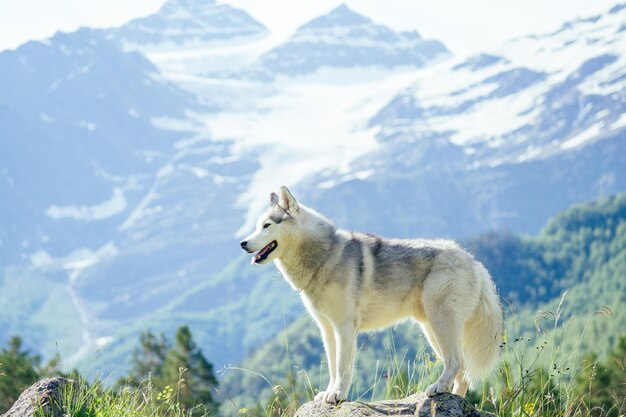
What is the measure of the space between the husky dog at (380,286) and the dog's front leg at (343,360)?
0.01 metres

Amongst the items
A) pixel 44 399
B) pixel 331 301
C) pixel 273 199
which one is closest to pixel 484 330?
pixel 331 301

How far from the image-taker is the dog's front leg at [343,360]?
12094 mm

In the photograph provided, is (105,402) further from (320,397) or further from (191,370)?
(191,370)

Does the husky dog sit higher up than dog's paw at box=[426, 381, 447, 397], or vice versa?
the husky dog

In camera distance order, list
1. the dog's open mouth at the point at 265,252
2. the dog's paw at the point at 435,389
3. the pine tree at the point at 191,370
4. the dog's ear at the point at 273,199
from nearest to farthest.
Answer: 1. the dog's paw at the point at 435,389
2. the dog's open mouth at the point at 265,252
3. the dog's ear at the point at 273,199
4. the pine tree at the point at 191,370

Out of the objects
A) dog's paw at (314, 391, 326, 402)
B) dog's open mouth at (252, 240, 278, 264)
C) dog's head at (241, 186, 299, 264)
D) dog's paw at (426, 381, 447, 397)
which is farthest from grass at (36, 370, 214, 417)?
dog's head at (241, 186, 299, 264)

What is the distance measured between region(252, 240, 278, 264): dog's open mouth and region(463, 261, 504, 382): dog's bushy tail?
2810 mm

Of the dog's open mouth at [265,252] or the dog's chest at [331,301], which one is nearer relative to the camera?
the dog's chest at [331,301]

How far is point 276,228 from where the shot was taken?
1343cm

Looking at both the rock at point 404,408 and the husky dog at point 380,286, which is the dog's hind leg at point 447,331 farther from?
the rock at point 404,408

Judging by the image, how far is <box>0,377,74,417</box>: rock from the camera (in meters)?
10.7

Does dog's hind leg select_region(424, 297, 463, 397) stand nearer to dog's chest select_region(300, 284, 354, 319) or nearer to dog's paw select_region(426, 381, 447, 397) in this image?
dog's paw select_region(426, 381, 447, 397)

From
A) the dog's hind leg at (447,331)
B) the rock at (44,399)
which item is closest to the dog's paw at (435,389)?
the dog's hind leg at (447,331)

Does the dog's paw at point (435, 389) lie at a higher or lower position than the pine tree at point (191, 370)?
higher
